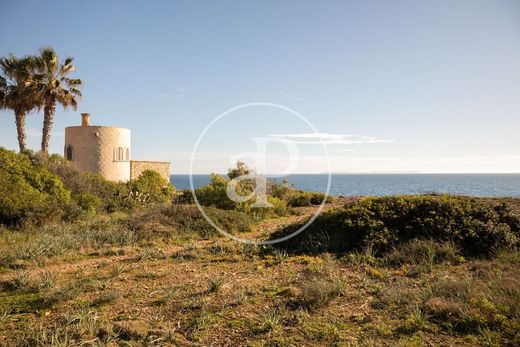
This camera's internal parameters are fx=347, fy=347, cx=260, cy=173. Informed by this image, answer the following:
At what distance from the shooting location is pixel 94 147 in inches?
880

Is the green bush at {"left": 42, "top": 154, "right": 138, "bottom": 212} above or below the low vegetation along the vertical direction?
above

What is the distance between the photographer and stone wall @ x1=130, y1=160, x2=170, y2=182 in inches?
993

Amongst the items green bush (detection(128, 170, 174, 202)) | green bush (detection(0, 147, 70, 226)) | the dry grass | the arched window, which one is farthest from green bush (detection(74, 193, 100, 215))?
the arched window

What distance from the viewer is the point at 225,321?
183 inches

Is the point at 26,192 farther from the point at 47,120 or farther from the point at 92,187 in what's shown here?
the point at 47,120

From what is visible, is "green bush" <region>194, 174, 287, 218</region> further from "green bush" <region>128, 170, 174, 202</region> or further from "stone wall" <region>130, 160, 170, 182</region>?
"stone wall" <region>130, 160, 170, 182</region>

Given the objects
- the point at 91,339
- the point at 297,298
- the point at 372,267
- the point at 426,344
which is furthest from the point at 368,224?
the point at 91,339

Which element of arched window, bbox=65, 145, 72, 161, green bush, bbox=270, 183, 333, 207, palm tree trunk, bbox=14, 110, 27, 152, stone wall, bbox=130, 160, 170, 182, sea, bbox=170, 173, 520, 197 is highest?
palm tree trunk, bbox=14, 110, 27, 152

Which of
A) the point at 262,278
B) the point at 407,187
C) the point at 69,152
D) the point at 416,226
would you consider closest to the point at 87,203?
the point at 262,278

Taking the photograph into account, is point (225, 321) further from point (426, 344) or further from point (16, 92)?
Answer: point (16, 92)

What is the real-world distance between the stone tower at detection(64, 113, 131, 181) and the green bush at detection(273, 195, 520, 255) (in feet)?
57.3

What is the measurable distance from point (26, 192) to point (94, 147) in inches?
429

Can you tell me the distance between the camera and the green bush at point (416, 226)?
780 centimetres

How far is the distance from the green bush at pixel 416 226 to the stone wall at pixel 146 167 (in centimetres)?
1897
